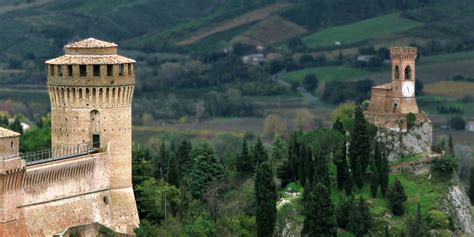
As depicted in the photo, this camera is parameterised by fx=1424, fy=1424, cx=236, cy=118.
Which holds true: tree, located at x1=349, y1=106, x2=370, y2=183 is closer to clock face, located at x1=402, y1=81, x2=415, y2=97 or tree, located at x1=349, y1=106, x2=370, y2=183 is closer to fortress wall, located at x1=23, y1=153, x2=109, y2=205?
clock face, located at x1=402, y1=81, x2=415, y2=97

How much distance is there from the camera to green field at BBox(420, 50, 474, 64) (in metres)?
165

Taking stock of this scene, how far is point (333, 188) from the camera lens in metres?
77.2

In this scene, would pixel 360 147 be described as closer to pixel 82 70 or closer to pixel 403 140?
pixel 403 140

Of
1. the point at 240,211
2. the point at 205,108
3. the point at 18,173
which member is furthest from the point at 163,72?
the point at 18,173

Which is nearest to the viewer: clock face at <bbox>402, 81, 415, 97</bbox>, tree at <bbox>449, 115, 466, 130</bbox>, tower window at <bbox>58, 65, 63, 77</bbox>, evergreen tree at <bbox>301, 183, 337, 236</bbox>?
tower window at <bbox>58, 65, 63, 77</bbox>

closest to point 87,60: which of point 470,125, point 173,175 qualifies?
point 173,175

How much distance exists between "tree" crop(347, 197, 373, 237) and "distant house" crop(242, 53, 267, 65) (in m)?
122

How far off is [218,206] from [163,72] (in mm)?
109135

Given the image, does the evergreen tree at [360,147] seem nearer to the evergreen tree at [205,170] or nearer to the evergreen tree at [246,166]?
the evergreen tree at [246,166]

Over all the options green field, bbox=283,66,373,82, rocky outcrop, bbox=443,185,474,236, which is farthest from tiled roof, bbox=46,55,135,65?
green field, bbox=283,66,373,82

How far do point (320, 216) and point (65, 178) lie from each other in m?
12.3

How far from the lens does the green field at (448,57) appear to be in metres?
165

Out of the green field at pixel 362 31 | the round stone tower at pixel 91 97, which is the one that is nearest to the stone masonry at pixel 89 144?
the round stone tower at pixel 91 97

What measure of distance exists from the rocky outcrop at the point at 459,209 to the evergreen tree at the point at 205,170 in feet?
41.0
